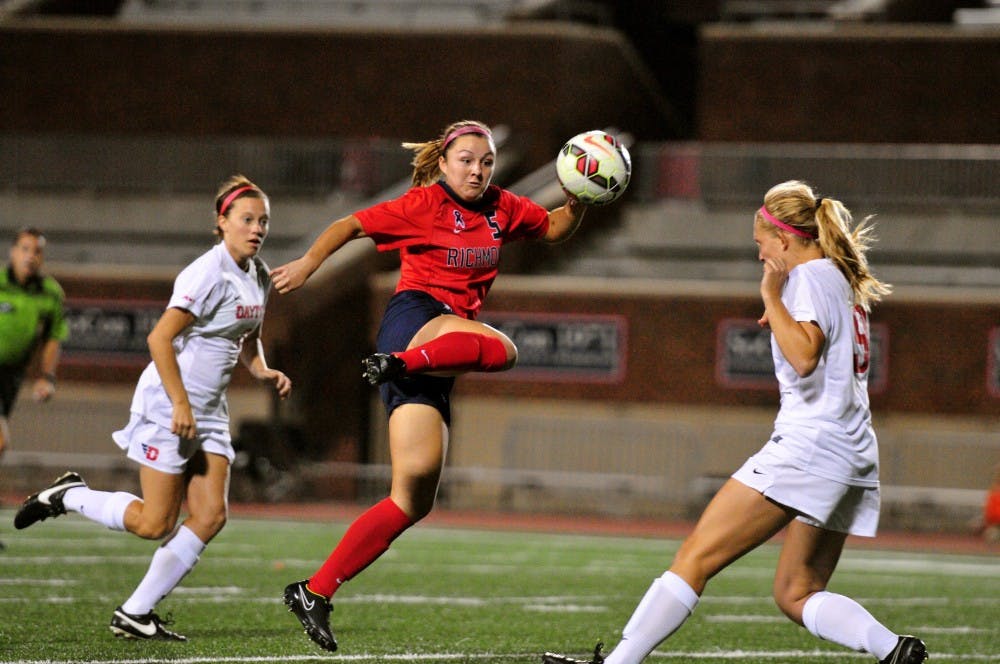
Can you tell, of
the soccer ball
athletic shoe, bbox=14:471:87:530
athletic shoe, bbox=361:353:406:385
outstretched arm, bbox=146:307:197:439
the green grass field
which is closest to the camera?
athletic shoe, bbox=361:353:406:385

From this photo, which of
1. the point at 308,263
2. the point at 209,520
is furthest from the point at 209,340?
the point at 308,263

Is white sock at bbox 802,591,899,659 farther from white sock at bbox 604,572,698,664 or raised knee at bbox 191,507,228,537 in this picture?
raised knee at bbox 191,507,228,537

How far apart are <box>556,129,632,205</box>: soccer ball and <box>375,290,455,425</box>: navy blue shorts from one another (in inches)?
32.3

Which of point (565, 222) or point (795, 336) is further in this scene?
point (565, 222)

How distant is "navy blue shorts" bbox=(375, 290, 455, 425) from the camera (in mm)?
6156

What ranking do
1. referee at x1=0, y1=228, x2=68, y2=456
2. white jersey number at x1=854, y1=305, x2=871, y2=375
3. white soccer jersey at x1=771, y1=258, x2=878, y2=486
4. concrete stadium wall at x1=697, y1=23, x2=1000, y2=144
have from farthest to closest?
concrete stadium wall at x1=697, y1=23, x2=1000, y2=144 < referee at x1=0, y1=228, x2=68, y2=456 < white jersey number at x1=854, y1=305, x2=871, y2=375 < white soccer jersey at x1=771, y1=258, x2=878, y2=486

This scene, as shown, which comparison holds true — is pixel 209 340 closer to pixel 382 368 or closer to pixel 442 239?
pixel 442 239

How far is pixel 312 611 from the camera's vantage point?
5.91 meters

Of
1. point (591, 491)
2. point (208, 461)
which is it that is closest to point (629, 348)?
point (591, 491)

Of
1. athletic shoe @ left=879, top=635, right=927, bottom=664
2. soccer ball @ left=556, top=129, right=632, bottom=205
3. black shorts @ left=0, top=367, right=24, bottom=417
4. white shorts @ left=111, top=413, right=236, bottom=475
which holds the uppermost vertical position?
soccer ball @ left=556, top=129, right=632, bottom=205

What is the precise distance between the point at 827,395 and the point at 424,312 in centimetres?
177

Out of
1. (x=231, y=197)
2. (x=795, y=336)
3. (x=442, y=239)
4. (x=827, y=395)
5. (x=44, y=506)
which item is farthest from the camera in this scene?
(x=44, y=506)

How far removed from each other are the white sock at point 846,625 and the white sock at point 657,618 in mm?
566

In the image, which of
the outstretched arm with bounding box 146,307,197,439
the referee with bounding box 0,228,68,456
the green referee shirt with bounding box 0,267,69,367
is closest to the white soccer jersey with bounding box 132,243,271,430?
the outstretched arm with bounding box 146,307,197,439
